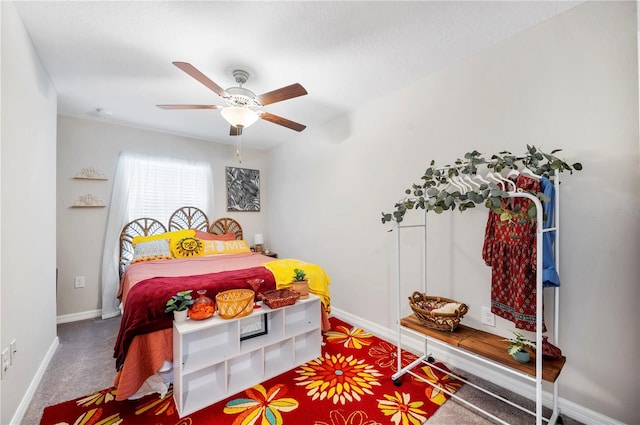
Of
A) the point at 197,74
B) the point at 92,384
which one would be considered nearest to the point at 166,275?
the point at 92,384

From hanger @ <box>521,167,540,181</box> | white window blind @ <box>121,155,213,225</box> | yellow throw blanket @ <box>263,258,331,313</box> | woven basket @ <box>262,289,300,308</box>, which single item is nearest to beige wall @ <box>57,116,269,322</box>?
white window blind @ <box>121,155,213,225</box>

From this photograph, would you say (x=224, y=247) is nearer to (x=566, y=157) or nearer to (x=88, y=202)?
(x=88, y=202)

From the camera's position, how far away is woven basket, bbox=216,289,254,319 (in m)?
1.88

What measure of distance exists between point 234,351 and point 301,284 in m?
0.72

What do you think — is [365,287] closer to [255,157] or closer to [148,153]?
[255,157]

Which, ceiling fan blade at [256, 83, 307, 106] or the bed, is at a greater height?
ceiling fan blade at [256, 83, 307, 106]

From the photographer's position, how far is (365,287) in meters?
2.98

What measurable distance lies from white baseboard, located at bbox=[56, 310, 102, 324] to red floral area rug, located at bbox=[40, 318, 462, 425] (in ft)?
6.32

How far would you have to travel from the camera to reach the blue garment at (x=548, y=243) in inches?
57.9

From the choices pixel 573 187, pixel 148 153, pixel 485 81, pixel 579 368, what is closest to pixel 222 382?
pixel 579 368

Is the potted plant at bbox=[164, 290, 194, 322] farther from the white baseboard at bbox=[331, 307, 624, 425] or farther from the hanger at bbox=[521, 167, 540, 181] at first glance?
the hanger at bbox=[521, 167, 540, 181]

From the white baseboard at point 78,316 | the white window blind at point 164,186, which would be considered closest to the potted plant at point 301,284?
the white window blind at point 164,186

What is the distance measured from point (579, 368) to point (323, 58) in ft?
8.97

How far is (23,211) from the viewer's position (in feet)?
5.73
